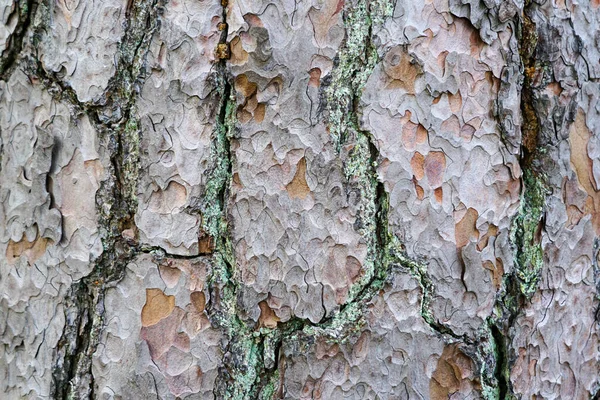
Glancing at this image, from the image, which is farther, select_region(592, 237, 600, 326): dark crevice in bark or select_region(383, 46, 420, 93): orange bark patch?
select_region(592, 237, 600, 326): dark crevice in bark

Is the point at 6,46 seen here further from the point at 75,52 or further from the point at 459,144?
the point at 459,144

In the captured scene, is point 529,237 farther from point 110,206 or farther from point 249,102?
point 110,206

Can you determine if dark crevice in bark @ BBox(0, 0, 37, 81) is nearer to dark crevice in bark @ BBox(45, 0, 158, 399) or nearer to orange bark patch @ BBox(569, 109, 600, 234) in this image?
dark crevice in bark @ BBox(45, 0, 158, 399)

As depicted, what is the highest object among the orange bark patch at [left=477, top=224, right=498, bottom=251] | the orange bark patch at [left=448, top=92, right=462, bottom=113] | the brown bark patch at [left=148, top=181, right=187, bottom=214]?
the orange bark patch at [left=448, top=92, right=462, bottom=113]

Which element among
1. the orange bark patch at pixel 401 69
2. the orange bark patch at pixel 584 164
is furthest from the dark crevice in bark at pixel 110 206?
the orange bark patch at pixel 584 164

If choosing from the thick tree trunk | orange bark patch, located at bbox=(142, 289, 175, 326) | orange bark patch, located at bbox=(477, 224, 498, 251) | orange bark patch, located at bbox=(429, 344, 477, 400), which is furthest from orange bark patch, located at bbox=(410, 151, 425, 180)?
orange bark patch, located at bbox=(142, 289, 175, 326)

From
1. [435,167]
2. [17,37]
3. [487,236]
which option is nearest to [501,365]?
[487,236]

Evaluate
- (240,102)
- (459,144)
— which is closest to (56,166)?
(240,102)
